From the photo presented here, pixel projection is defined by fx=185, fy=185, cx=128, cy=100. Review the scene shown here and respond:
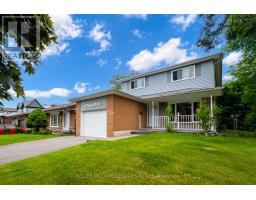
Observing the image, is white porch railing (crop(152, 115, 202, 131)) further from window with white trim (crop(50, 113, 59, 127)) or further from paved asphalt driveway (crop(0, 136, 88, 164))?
window with white trim (crop(50, 113, 59, 127))

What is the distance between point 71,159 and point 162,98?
10.0 metres

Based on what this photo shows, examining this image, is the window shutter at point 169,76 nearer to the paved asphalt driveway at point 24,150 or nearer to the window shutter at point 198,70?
the window shutter at point 198,70

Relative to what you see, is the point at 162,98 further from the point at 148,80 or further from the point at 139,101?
the point at 148,80

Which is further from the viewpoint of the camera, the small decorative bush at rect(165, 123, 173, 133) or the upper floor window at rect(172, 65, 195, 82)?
the upper floor window at rect(172, 65, 195, 82)

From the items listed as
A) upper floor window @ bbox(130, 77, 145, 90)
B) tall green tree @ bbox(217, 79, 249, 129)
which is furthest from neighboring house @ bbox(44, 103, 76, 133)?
tall green tree @ bbox(217, 79, 249, 129)

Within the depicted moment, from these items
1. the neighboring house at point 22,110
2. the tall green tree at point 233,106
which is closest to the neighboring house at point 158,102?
the tall green tree at point 233,106

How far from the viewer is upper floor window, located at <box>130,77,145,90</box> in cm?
1817

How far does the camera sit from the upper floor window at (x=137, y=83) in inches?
715

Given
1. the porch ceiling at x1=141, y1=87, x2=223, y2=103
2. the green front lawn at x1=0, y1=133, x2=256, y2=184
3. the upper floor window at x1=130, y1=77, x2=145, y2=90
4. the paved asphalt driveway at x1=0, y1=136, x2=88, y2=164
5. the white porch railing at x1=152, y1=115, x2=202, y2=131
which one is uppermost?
the upper floor window at x1=130, y1=77, x2=145, y2=90

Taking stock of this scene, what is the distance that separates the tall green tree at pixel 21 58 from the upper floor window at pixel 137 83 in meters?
14.6

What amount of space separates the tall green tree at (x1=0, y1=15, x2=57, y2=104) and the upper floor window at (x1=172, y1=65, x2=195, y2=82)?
12.5 meters

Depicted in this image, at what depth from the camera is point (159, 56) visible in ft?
32.3

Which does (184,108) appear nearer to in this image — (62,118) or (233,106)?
(233,106)

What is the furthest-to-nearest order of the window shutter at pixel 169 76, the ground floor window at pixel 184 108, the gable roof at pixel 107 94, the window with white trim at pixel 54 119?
the window with white trim at pixel 54 119 → the window shutter at pixel 169 76 → the ground floor window at pixel 184 108 → the gable roof at pixel 107 94
